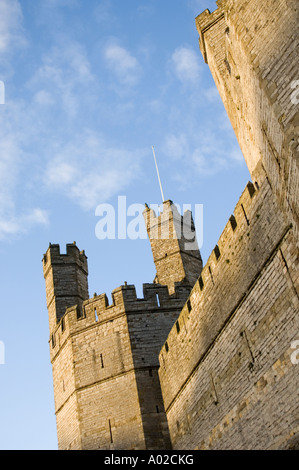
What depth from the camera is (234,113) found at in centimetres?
1242

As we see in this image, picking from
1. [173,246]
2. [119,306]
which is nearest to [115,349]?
[119,306]

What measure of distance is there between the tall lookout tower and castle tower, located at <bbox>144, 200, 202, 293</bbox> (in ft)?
0.12

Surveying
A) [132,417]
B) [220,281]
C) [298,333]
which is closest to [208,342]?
[220,281]

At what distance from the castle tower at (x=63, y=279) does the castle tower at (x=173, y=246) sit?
2.77 meters

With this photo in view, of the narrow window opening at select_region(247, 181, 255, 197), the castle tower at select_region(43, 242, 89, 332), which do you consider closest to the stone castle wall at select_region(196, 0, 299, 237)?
the narrow window opening at select_region(247, 181, 255, 197)

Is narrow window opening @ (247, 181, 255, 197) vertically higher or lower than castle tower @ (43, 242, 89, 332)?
lower

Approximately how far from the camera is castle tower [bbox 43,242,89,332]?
1906cm

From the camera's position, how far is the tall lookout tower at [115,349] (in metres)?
15.1

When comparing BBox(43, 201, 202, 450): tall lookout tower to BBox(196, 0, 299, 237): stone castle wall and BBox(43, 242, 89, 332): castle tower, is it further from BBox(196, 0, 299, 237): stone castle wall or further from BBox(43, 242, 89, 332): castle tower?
BBox(196, 0, 299, 237): stone castle wall

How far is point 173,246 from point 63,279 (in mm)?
4128

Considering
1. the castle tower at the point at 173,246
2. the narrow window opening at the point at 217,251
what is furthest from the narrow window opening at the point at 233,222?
the castle tower at the point at 173,246

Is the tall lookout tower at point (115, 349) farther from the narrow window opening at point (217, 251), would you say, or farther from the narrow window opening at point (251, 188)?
the narrow window opening at point (251, 188)

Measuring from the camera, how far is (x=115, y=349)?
637 inches
